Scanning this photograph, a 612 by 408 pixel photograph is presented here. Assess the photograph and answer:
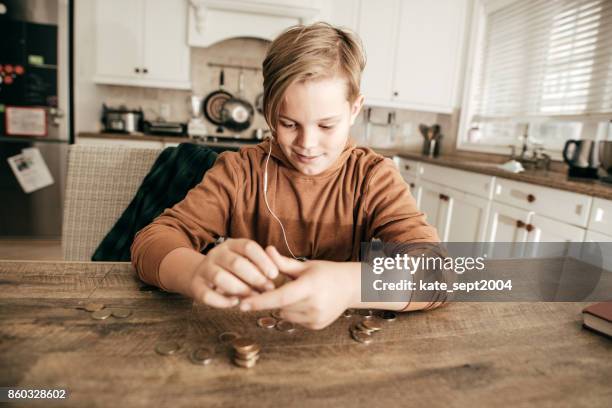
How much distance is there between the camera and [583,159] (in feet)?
7.15

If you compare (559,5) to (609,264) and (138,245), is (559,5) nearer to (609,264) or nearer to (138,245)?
(609,264)

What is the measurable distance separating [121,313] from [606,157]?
2.30 metres

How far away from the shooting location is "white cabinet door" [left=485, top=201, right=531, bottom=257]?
2234 mm

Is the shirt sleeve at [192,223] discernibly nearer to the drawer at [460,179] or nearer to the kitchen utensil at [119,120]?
the drawer at [460,179]

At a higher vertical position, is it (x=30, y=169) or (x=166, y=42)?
(x=166, y=42)

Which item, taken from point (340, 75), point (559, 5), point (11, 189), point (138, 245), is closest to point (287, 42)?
point (340, 75)

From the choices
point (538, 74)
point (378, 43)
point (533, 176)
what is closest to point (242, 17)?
point (378, 43)

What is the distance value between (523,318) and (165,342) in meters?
0.55

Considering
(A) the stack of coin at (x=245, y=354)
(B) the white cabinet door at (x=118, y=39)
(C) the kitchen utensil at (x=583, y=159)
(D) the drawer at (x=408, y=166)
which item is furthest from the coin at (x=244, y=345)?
(B) the white cabinet door at (x=118, y=39)

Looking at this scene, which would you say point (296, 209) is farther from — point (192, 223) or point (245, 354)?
point (245, 354)

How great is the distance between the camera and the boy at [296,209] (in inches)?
21.0

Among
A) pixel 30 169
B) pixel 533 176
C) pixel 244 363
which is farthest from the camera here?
pixel 30 169

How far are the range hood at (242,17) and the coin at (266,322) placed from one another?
10.6 feet

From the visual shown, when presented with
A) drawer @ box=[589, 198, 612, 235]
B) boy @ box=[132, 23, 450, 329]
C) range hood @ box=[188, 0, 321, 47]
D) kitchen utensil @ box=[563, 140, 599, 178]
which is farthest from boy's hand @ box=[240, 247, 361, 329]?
range hood @ box=[188, 0, 321, 47]
